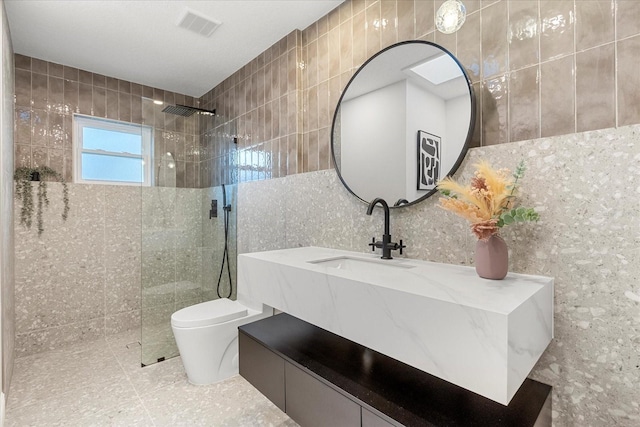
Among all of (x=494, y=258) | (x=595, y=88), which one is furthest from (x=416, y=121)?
(x=494, y=258)

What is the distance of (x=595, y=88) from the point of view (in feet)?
3.76

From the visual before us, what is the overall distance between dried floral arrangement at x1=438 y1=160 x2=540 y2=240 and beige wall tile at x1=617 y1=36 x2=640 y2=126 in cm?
35

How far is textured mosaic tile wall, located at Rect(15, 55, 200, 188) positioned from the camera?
274cm

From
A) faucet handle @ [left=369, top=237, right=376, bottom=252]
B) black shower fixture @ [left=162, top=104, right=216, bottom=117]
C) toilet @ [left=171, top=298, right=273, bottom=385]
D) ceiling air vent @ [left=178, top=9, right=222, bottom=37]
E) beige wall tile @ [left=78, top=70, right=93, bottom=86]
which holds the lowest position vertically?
toilet @ [left=171, top=298, right=273, bottom=385]

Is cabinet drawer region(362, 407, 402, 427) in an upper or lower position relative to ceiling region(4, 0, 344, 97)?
lower

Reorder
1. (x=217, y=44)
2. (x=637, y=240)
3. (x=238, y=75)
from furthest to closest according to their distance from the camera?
1. (x=238, y=75)
2. (x=217, y=44)
3. (x=637, y=240)

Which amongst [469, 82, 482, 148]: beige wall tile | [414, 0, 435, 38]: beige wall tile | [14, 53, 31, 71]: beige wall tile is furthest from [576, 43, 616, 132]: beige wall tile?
[14, 53, 31, 71]: beige wall tile

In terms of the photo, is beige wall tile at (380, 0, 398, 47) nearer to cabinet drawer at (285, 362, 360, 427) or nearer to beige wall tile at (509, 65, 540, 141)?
beige wall tile at (509, 65, 540, 141)

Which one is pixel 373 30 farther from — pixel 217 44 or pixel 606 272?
pixel 606 272

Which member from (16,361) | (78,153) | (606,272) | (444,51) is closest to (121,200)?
(78,153)

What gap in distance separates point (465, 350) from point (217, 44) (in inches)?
107

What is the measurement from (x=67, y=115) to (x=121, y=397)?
8.16 ft

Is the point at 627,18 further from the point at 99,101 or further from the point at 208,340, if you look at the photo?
the point at 99,101

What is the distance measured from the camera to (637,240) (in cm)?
105
